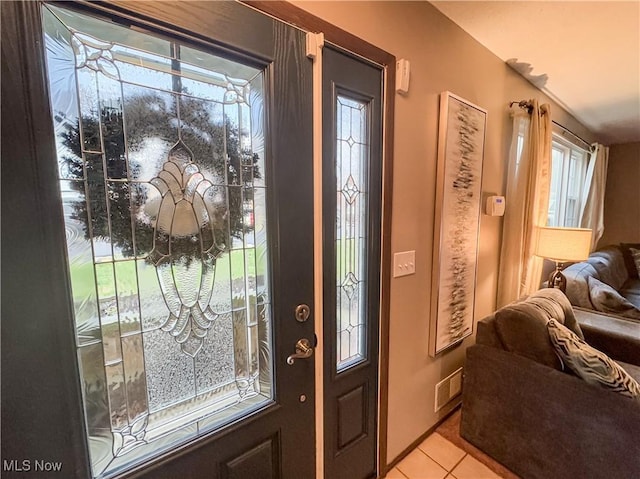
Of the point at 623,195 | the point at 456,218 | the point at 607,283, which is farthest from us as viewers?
the point at 623,195

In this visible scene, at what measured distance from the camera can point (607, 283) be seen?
304cm

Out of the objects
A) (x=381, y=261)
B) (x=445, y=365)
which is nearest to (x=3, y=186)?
(x=381, y=261)

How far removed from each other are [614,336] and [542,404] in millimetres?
900

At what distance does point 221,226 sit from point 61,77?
0.51 meters

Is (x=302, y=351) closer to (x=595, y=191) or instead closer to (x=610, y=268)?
(x=610, y=268)

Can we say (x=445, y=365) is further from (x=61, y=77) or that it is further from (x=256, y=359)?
(x=61, y=77)

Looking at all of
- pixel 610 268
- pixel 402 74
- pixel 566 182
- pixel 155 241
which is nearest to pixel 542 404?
pixel 402 74

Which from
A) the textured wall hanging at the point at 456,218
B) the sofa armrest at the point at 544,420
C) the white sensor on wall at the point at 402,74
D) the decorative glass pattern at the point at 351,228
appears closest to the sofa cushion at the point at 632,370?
the sofa armrest at the point at 544,420

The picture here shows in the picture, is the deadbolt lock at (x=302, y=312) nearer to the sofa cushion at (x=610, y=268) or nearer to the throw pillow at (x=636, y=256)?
the sofa cushion at (x=610, y=268)

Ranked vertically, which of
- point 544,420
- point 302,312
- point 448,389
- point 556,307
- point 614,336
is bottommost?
point 448,389

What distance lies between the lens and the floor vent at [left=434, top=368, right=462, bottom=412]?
186 centimetres

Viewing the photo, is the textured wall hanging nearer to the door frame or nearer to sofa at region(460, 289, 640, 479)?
sofa at region(460, 289, 640, 479)

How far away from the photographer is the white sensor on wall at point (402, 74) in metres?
1.34

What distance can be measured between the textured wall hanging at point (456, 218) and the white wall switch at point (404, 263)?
20 cm
